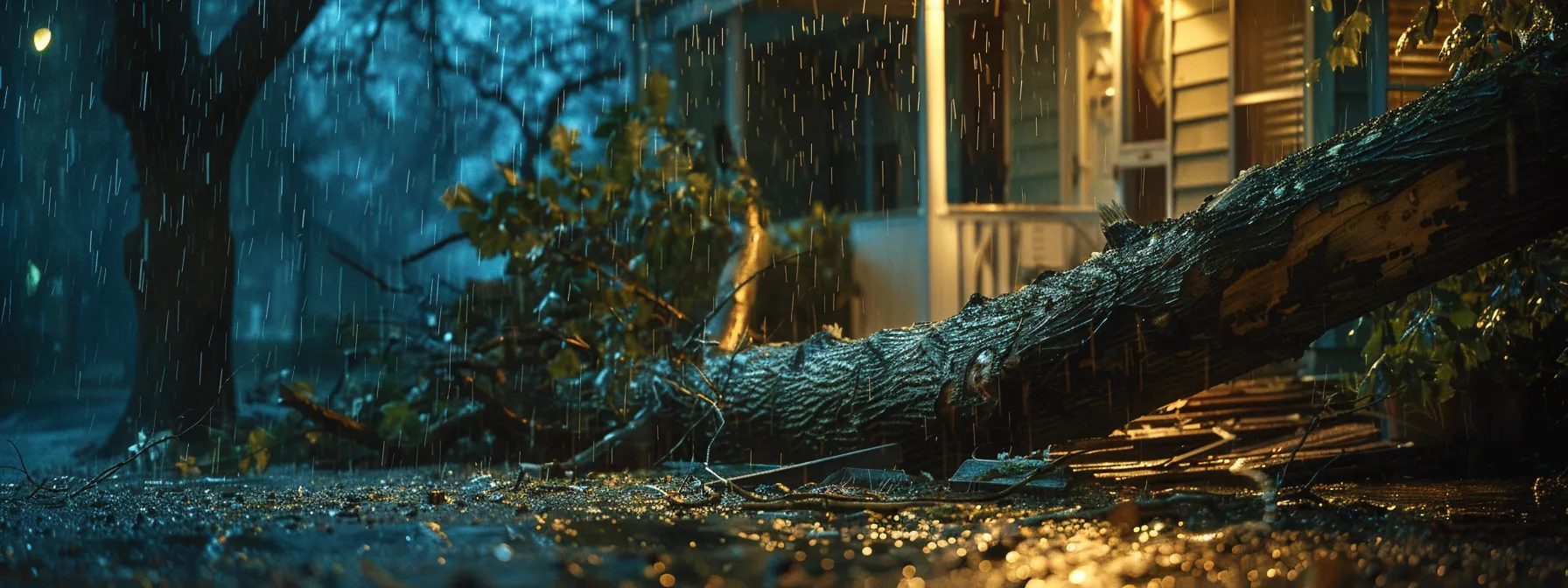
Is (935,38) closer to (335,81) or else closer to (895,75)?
(895,75)

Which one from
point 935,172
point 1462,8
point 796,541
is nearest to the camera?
point 796,541

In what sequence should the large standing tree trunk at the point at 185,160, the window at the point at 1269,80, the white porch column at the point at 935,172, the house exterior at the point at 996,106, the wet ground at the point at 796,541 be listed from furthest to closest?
the white porch column at the point at 935,172 → the house exterior at the point at 996,106 → the large standing tree trunk at the point at 185,160 → the window at the point at 1269,80 → the wet ground at the point at 796,541

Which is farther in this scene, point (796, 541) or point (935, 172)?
point (935, 172)

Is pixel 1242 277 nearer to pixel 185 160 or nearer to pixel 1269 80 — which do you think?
pixel 1269 80

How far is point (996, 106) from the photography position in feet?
38.6

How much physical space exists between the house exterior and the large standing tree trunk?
4.14 m

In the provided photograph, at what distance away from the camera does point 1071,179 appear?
10.7m

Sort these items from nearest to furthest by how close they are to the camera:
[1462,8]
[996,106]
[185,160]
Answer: [1462,8] → [185,160] → [996,106]

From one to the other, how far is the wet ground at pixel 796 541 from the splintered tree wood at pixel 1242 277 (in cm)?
35

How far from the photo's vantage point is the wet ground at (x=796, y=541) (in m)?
3.09

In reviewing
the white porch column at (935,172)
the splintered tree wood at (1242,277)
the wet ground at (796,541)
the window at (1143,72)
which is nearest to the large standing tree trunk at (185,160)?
the wet ground at (796,541)

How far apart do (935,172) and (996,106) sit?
268cm

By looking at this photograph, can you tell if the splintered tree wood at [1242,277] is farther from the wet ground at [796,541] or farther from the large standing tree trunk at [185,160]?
the large standing tree trunk at [185,160]

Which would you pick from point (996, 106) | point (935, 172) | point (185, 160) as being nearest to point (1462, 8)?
point (935, 172)
